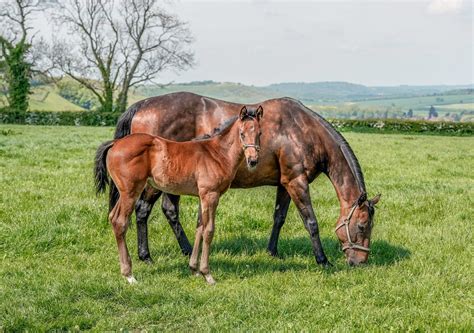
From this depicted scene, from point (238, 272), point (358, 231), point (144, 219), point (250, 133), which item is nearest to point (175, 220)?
point (144, 219)

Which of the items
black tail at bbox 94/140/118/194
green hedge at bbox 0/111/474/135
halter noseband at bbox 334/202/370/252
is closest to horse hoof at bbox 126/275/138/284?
black tail at bbox 94/140/118/194

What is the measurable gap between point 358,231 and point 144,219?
10.2ft

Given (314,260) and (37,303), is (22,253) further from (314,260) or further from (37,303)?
(314,260)

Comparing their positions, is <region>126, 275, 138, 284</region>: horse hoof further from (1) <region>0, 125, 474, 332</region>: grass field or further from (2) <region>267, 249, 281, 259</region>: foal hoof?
(2) <region>267, 249, 281, 259</region>: foal hoof

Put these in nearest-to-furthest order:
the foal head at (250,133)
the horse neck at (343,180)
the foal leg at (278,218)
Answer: the foal head at (250,133) → the horse neck at (343,180) → the foal leg at (278,218)

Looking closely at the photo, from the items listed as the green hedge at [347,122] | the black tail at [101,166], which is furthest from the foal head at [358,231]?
the green hedge at [347,122]

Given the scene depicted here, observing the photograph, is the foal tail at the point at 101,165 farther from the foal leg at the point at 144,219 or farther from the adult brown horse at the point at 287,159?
the foal leg at the point at 144,219

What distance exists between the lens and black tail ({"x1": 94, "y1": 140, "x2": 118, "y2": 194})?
253 inches

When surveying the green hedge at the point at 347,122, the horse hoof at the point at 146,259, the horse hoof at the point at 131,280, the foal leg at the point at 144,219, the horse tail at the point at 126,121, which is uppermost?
the horse tail at the point at 126,121

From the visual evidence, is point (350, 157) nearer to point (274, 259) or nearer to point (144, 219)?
point (274, 259)

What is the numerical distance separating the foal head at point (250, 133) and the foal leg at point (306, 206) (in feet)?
5.31

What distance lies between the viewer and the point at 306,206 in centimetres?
743

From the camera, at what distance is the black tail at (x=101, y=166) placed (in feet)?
→ 21.1

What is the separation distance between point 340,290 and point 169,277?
209 cm
